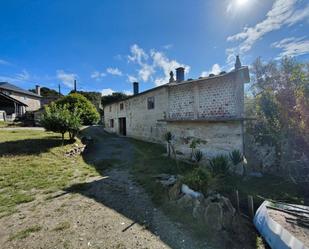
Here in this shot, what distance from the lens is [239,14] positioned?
9008mm

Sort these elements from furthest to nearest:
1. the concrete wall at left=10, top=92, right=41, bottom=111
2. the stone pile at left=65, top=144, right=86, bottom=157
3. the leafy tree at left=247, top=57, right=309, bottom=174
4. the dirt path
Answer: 1. the concrete wall at left=10, top=92, right=41, bottom=111
2. the stone pile at left=65, top=144, right=86, bottom=157
3. the leafy tree at left=247, top=57, right=309, bottom=174
4. the dirt path

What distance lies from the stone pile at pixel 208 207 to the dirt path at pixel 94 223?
61 cm

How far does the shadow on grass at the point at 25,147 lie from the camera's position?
30.3 feet

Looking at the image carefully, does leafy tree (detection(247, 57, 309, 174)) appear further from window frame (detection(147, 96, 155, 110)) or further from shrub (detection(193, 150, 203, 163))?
window frame (detection(147, 96, 155, 110))

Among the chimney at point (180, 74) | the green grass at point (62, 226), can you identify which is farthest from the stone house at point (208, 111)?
the green grass at point (62, 226)

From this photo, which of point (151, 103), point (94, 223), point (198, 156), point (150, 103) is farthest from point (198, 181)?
point (150, 103)

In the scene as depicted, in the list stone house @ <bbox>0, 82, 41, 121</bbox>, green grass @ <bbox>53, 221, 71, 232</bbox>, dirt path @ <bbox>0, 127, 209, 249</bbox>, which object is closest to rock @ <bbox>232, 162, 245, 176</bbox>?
dirt path @ <bbox>0, 127, 209, 249</bbox>

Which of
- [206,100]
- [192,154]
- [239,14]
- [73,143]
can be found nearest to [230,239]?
[192,154]

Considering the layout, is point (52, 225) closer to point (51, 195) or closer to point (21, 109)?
point (51, 195)

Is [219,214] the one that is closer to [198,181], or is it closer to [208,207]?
[208,207]

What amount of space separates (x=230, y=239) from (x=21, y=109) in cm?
3595

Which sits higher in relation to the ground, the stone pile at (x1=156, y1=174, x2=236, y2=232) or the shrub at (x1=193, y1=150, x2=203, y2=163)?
the shrub at (x1=193, y1=150, x2=203, y2=163)

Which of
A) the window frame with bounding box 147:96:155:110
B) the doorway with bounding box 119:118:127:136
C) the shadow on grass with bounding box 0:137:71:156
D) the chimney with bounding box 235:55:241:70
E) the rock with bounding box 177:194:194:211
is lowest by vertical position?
the rock with bounding box 177:194:194:211

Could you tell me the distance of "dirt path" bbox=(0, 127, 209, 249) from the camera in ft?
11.7
